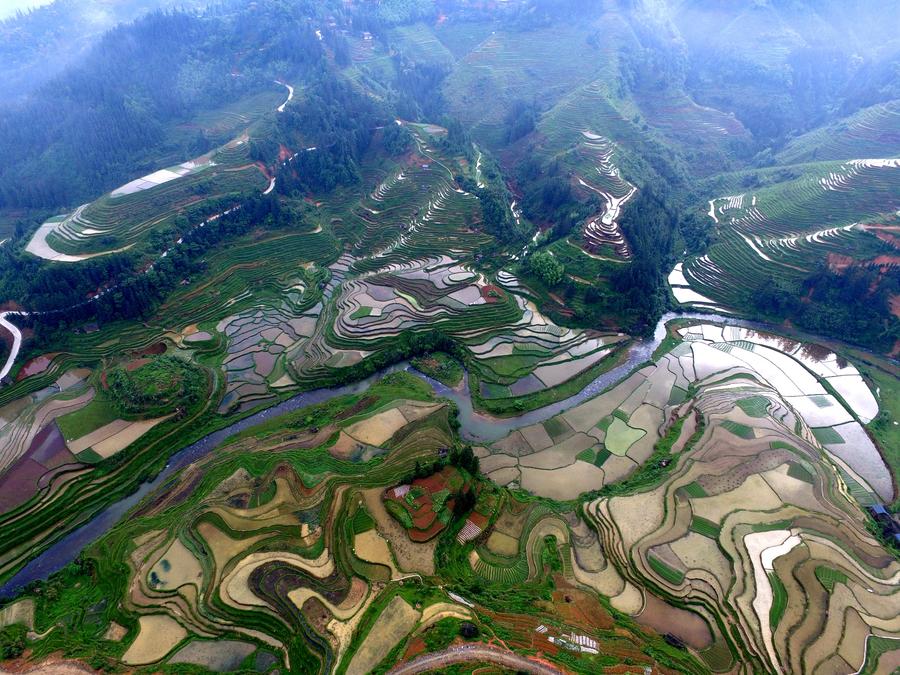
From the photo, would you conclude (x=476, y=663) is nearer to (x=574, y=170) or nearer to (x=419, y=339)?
(x=419, y=339)

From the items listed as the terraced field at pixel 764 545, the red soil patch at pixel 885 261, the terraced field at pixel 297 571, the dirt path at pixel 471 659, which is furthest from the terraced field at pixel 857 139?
the dirt path at pixel 471 659

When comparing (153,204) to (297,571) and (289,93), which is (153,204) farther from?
(297,571)

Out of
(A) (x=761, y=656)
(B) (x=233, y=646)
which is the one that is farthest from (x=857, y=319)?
(B) (x=233, y=646)

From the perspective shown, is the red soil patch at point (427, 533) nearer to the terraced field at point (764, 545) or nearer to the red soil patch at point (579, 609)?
the red soil patch at point (579, 609)

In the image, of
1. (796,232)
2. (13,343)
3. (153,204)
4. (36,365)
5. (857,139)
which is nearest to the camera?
(36,365)

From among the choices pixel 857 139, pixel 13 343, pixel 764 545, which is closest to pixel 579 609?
pixel 764 545

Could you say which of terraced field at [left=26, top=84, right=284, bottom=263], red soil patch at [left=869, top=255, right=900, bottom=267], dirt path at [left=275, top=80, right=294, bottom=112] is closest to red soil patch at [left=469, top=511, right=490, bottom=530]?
terraced field at [left=26, top=84, right=284, bottom=263]
